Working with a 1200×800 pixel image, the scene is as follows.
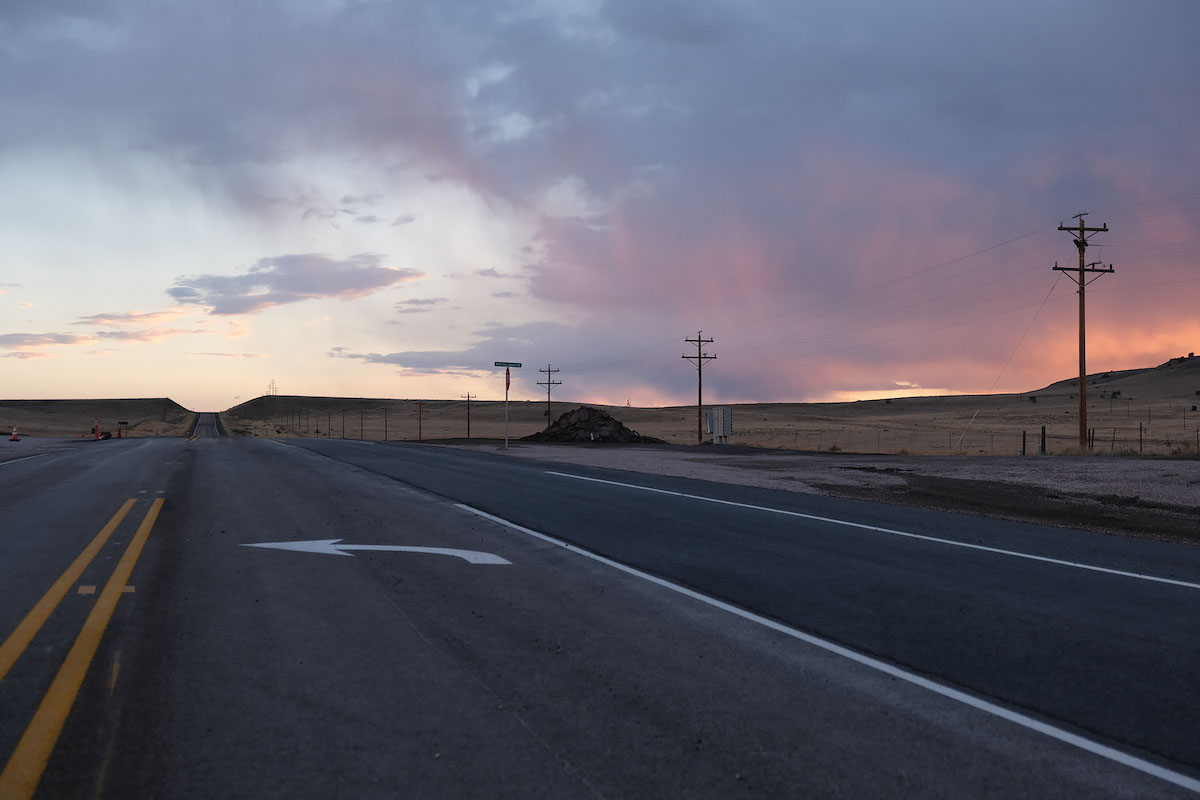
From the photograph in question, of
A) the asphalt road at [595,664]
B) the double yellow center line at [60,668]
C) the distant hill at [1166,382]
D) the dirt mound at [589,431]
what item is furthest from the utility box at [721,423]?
the distant hill at [1166,382]

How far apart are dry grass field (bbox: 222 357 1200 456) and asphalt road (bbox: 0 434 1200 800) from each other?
1051 inches

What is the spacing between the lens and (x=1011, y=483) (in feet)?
64.1

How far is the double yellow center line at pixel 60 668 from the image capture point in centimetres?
380

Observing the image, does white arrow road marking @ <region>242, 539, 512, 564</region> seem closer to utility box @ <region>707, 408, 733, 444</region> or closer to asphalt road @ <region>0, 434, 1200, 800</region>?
asphalt road @ <region>0, 434, 1200, 800</region>

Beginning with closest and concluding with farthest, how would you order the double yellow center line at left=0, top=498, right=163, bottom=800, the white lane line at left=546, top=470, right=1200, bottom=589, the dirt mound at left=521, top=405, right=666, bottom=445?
the double yellow center line at left=0, top=498, right=163, bottom=800 → the white lane line at left=546, top=470, right=1200, bottom=589 → the dirt mound at left=521, top=405, right=666, bottom=445

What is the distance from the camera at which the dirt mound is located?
2026 inches

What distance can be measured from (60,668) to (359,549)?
4.56m

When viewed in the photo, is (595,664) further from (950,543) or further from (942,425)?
(942,425)

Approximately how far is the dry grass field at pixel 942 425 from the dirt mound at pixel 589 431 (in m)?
11.3

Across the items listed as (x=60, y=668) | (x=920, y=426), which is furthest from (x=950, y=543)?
(x=920, y=426)

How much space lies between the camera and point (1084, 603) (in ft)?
23.8

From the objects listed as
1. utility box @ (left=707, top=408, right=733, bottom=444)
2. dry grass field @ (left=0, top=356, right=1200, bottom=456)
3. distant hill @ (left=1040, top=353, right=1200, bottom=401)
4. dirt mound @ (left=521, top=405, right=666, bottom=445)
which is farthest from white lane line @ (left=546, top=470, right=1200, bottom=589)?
distant hill @ (left=1040, top=353, right=1200, bottom=401)

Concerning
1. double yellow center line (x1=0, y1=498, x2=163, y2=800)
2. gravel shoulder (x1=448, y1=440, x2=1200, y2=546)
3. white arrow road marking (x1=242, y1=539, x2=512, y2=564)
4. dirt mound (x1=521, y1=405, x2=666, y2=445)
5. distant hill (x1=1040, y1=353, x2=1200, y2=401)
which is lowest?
double yellow center line (x1=0, y1=498, x2=163, y2=800)

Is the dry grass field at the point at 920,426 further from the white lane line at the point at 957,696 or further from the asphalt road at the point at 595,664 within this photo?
the white lane line at the point at 957,696
